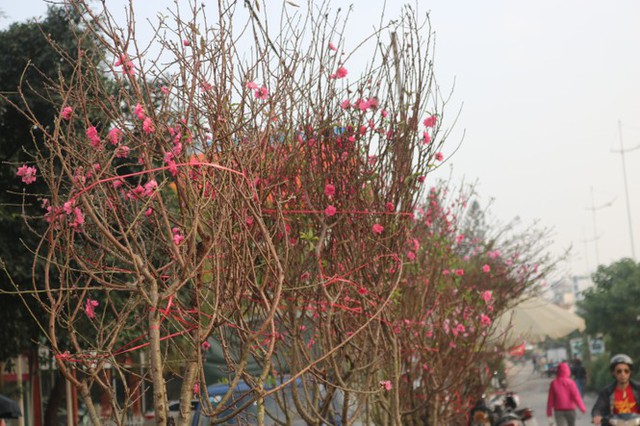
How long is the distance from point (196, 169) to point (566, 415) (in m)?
13.5

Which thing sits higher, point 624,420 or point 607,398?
point 607,398

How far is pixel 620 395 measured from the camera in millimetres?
10789

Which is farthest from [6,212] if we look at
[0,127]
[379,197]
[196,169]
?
[196,169]

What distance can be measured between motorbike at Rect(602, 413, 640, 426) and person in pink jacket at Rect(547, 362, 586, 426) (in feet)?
25.3

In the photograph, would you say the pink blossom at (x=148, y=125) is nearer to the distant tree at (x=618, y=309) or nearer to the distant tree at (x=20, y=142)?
the distant tree at (x=20, y=142)

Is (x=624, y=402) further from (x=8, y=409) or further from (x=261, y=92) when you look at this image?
(x=8, y=409)

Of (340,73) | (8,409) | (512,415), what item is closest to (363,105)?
(340,73)

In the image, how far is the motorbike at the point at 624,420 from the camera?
33.3 ft

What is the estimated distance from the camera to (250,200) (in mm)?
5660

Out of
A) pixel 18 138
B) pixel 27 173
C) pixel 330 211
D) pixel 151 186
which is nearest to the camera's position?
pixel 151 186

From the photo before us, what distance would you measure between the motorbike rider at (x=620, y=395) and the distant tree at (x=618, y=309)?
1063 inches

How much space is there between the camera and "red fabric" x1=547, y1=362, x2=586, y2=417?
712 inches

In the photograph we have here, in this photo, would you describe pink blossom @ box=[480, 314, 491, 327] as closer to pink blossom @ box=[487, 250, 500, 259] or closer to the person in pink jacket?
the person in pink jacket

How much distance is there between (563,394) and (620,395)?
7533 mm
